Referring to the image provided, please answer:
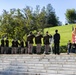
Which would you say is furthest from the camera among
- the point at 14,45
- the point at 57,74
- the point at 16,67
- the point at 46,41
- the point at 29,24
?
the point at 29,24

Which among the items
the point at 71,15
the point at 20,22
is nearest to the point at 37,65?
the point at 20,22

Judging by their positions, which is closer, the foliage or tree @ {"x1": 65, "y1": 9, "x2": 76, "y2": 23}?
the foliage

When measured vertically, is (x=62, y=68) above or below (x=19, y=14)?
below

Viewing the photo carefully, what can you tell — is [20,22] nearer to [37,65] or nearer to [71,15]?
[37,65]

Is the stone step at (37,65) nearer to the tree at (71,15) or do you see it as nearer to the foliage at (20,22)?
the foliage at (20,22)

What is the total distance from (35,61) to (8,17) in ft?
74.2

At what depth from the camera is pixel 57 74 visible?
20.5 m

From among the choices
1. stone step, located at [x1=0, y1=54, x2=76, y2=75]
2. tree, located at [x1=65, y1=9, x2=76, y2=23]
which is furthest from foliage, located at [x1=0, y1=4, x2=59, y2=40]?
tree, located at [x1=65, y1=9, x2=76, y2=23]

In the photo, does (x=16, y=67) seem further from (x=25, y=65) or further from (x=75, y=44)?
(x=75, y=44)

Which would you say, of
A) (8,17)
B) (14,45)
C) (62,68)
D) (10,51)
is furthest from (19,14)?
(62,68)

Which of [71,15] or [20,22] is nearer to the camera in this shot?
[20,22]

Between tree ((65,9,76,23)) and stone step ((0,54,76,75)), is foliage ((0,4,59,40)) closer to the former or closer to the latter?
stone step ((0,54,76,75))

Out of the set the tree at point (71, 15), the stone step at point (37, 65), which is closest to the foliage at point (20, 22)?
the stone step at point (37, 65)

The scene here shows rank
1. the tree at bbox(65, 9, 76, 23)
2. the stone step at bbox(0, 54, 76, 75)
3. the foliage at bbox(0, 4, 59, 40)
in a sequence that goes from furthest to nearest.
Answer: the tree at bbox(65, 9, 76, 23), the foliage at bbox(0, 4, 59, 40), the stone step at bbox(0, 54, 76, 75)
